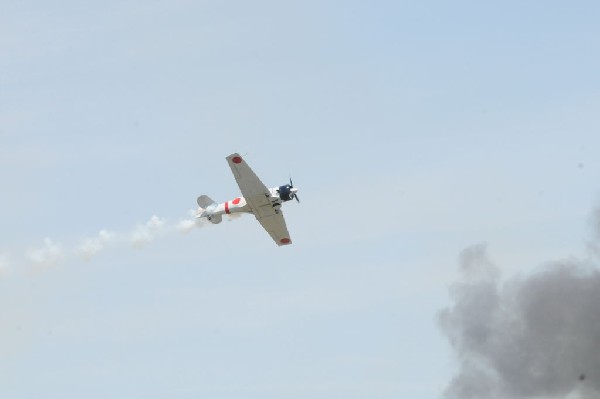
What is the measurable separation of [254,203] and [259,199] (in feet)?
2.88

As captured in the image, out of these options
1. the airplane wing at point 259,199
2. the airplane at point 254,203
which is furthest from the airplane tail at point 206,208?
the airplane wing at point 259,199

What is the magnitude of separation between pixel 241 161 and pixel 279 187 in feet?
17.1

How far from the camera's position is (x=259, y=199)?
15075 centimetres

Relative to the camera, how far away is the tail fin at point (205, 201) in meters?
157

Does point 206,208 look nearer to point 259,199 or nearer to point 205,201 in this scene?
point 205,201

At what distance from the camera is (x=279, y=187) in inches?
5920

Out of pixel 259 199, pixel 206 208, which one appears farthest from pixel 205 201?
pixel 259 199

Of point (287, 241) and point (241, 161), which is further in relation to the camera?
point (287, 241)

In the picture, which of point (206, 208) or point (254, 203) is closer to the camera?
point (254, 203)

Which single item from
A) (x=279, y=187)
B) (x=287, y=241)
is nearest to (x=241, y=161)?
(x=279, y=187)

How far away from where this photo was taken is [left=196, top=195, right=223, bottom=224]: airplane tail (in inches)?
6142

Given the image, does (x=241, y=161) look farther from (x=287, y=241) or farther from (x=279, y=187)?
(x=287, y=241)

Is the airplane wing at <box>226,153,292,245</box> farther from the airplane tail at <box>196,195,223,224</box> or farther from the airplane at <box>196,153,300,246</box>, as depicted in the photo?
the airplane tail at <box>196,195,223,224</box>

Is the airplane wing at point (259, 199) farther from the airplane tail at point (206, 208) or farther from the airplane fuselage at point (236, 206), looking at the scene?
the airplane tail at point (206, 208)
